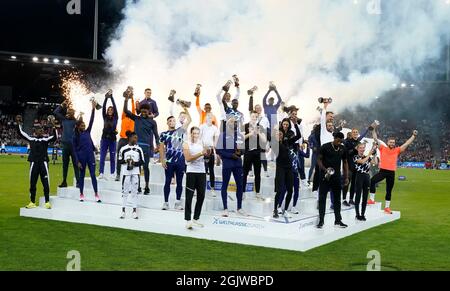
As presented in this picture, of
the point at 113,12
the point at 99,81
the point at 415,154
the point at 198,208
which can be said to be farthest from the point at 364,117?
the point at 198,208

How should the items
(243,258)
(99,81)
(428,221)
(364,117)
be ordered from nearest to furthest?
(243,258) → (428,221) → (99,81) → (364,117)

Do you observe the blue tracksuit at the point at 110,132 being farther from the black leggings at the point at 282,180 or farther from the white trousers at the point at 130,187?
the black leggings at the point at 282,180

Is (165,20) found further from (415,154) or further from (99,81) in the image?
(415,154)

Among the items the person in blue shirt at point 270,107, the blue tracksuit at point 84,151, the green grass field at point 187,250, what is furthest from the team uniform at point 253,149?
the blue tracksuit at point 84,151

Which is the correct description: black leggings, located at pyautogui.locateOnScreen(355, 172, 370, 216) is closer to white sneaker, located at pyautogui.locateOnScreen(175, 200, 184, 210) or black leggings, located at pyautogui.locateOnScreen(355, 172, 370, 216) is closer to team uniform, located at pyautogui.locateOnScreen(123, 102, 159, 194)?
white sneaker, located at pyautogui.locateOnScreen(175, 200, 184, 210)

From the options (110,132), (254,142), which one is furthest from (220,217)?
(110,132)

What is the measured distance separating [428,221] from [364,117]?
33.8 metres

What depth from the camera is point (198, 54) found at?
2098 centimetres

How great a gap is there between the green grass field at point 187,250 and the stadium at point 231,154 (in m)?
0.04

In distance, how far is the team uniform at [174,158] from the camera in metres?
11.1

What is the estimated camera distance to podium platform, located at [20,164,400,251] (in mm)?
9742

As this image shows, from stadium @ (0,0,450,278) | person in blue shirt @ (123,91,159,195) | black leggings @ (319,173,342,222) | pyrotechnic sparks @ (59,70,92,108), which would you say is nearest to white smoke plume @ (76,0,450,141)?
stadium @ (0,0,450,278)

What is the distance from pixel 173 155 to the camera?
36.2 feet

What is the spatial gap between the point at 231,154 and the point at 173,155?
1.35m
